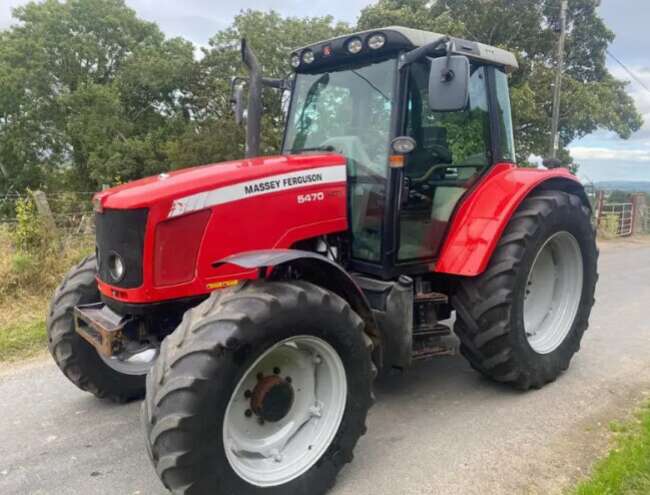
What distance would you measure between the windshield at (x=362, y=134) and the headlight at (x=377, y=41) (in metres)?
0.13

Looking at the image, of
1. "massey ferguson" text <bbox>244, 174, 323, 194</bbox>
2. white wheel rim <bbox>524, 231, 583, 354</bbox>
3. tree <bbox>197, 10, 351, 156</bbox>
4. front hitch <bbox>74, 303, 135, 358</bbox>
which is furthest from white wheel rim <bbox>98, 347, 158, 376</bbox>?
tree <bbox>197, 10, 351, 156</bbox>

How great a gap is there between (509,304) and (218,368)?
6.53 ft

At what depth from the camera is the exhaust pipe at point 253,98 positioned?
3.23 meters

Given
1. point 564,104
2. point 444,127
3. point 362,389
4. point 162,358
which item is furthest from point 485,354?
point 564,104

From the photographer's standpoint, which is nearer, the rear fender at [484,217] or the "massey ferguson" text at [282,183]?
the "massey ferguson" text at [282,183]

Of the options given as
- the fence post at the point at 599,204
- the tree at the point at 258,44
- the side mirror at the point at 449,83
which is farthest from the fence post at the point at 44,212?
the tree at the point at 258,44

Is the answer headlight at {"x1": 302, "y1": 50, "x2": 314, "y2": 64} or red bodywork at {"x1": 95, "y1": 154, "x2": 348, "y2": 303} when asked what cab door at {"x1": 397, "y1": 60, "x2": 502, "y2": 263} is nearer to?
red bodywork at {"x1": 95, "y1": 154, "x2": 348, "y2": 303}

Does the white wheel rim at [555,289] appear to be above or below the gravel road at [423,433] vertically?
above

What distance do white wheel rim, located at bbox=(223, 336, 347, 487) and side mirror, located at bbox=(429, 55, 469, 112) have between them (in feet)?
4.70

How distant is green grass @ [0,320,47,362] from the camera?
450 cm

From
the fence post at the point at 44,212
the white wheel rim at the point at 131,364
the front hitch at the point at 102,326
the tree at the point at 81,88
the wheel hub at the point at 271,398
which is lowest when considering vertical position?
the white wheel rim at the point at 131,364

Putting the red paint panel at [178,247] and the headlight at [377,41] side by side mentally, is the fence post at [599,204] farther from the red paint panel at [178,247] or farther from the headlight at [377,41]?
the red paint panel at [178,247]

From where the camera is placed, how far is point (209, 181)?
9.13 ft

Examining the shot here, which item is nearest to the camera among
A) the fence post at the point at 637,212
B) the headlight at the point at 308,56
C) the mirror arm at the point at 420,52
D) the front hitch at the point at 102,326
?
the front hitch at the point at 102,326
